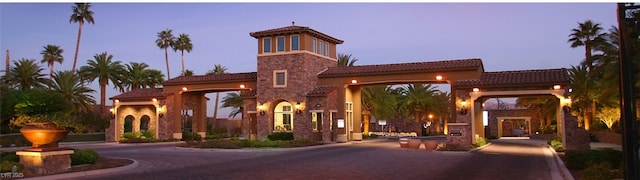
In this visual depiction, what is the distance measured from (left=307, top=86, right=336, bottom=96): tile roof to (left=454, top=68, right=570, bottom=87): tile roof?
8.63 meters

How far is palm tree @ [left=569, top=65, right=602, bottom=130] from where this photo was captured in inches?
1353

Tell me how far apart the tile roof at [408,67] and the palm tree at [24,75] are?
27261mm

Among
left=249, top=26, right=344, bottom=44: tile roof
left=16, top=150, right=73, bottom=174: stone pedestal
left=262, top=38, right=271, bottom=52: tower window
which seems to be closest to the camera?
left=16, top=150, right=73, bottom=174: stone pedestal

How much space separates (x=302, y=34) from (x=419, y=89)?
24.9 meters

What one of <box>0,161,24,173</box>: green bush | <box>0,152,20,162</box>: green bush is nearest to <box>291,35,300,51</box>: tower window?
<box>0,152,20,162</box>: green bush

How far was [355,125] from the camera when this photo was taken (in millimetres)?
37844

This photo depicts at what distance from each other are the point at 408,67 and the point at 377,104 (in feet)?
51.1

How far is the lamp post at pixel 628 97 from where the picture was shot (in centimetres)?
686

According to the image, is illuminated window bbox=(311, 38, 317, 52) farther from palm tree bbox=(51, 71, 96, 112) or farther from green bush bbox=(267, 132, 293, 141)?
palm tree bbox=(51, 71, 96, 112)

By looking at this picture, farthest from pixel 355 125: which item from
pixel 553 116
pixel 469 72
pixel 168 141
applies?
pixel 553 116

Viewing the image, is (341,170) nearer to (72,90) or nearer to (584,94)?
(584,94)

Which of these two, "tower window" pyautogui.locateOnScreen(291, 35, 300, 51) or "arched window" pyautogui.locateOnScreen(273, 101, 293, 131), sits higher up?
"tower window" pyautogui.locateOnScreen(291, 35, 300, 51)

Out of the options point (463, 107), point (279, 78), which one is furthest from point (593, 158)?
point (279, 78)

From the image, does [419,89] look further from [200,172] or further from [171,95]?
[200,172]
